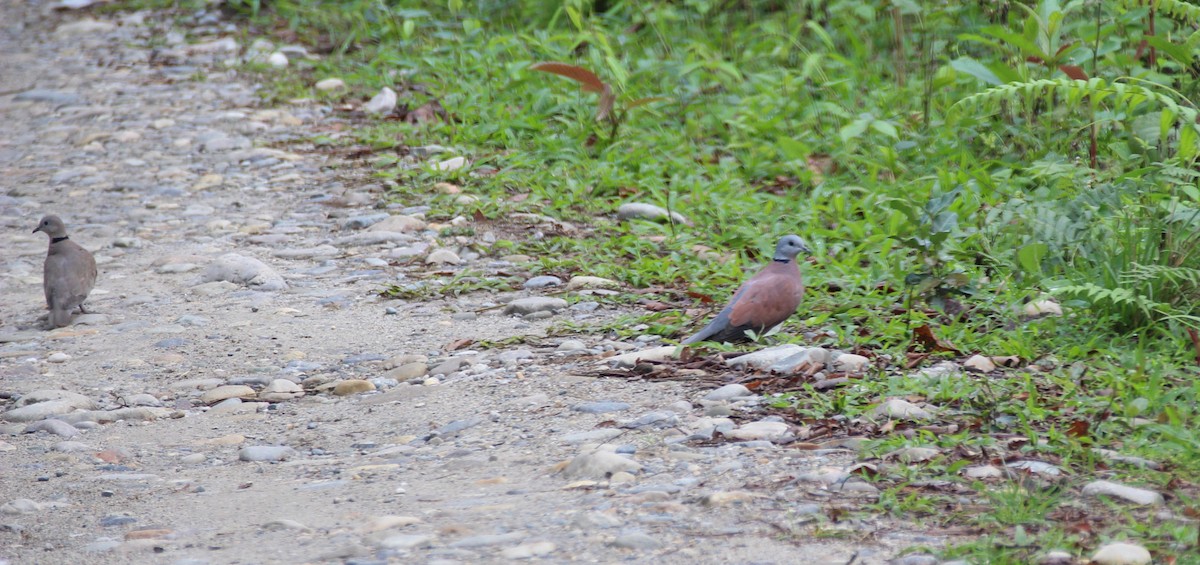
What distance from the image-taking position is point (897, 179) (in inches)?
248

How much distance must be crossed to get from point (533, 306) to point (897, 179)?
2214 millimetres

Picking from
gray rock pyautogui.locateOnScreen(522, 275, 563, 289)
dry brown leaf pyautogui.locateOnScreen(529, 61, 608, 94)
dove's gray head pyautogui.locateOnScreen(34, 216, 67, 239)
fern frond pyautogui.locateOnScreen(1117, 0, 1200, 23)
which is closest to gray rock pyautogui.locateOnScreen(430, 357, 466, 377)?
gray rock pyautogui.locateOnScreen(522, 275, 563, 289)

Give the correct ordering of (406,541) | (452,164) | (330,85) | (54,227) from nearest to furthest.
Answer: (406,541) → (54,227) → (452,164) → (330,85)

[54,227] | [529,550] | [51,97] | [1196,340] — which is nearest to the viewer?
[529,550]

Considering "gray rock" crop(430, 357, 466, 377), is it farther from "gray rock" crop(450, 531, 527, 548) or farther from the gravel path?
"gray rock" crop(450, 531, 527, 548)

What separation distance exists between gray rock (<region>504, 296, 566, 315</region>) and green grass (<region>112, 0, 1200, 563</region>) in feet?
0.93

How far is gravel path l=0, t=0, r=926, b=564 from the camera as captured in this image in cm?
311

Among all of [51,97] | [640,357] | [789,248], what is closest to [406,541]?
[640,357]

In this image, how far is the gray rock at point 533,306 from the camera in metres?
5.13

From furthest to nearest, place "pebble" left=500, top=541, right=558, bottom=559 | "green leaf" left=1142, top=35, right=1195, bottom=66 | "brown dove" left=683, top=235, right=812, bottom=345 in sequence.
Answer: "green leaf" left=1142, top=35, right=1195, bottom=66 < "brown dove" left=683, top=235, right=812, bottom=345 < "pebble" left=500, top=541, right=558, bottom=559

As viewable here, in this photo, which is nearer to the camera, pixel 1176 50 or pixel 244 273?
pixel 1176 50

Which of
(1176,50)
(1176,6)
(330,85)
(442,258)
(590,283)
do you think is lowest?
(330,85)

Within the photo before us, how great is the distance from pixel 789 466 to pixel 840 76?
15.6 ft

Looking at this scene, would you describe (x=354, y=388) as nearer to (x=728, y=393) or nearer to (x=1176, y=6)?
(x=728, y=393)
